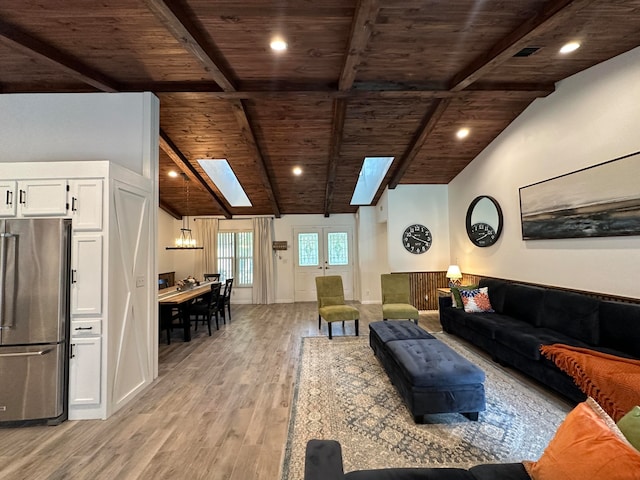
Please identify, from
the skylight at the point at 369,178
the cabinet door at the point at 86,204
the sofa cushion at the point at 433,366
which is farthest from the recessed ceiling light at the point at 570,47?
the cabinet door at the point at 86,204

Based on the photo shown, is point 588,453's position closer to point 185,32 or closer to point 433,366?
point 433,366

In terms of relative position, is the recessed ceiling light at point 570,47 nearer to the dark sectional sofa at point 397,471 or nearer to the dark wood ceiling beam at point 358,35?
the dark wood ceiling beam at point 358,35

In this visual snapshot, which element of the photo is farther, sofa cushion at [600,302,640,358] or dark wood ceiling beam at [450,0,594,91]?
sofa cushion at [600,302,640,358]

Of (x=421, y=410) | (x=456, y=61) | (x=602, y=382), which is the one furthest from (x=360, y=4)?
(x=602, y=382)

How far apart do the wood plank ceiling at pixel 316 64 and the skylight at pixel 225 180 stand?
573mm

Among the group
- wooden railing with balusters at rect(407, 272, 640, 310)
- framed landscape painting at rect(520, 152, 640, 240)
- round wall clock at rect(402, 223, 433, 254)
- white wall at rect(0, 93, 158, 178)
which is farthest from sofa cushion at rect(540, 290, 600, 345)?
white wall at rect(0, 93, 158, 178)

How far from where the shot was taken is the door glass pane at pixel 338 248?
8.48m

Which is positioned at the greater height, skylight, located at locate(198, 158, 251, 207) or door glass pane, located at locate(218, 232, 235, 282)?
skylight, located at locate(198, 158, 251, 207)

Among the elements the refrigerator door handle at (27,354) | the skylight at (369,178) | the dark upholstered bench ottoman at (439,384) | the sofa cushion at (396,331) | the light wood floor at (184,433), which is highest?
the skylight at (369,178)

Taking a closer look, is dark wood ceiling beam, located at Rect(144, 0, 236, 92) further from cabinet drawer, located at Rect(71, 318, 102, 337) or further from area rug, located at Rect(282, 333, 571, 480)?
area rug, located at Rect(282, 333, 571, 480)

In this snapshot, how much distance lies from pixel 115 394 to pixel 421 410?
8.97ft

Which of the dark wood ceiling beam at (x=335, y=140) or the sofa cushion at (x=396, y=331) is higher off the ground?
the dark wood ceiling beam at (x=335, y=140)

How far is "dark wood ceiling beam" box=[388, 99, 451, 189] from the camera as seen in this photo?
13.6ft

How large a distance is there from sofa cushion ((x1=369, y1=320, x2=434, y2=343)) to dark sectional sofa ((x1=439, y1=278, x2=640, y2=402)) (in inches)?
36.0
